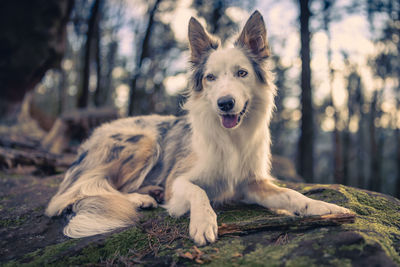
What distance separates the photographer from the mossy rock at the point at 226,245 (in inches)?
63.9

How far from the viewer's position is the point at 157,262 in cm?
182

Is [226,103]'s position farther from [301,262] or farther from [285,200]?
[301,262]

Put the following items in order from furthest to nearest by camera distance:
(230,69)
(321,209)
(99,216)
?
(230,69)
(99,216)
(321,209)

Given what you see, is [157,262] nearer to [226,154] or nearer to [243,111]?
[226,154]

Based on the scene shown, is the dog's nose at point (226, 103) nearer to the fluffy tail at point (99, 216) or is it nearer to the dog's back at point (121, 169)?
the dog's back at point (121, 169)

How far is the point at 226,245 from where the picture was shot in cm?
192

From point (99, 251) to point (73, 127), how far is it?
7393mm

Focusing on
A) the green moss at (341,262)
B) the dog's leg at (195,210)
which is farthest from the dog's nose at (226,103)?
the green moss at (341,262)

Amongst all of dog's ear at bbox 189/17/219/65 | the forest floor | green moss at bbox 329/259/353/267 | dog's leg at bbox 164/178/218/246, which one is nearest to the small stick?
the forest floor

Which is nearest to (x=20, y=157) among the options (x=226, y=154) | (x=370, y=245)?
→ (x=226, y=154)

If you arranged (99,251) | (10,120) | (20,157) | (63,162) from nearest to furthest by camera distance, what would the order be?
(99,251), (20,157), (63,162), (10,120)

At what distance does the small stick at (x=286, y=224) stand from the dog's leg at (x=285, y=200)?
0.25 meters

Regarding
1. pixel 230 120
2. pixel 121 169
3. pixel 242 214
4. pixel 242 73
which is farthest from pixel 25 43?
pixel 242 214

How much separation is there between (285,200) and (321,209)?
0.37 m
